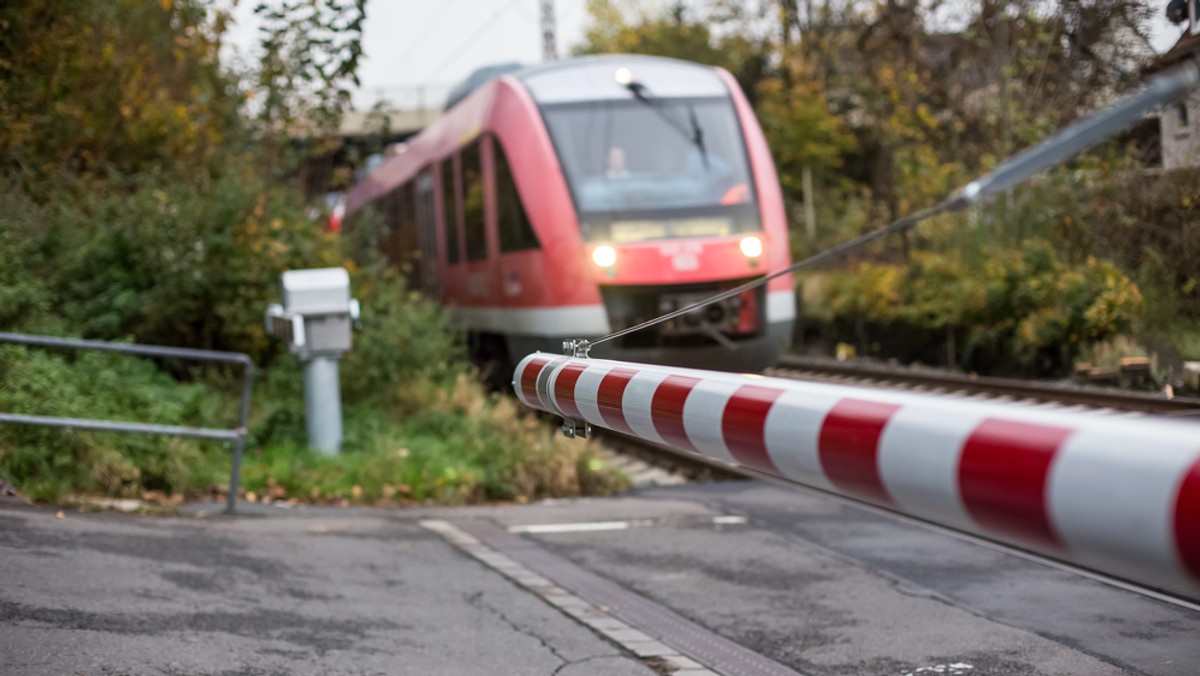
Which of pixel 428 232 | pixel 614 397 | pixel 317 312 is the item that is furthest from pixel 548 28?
pixel 614 397

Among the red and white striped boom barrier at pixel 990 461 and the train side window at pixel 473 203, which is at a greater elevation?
the train side window at pixel 473 203

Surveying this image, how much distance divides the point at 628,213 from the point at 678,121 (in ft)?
3.90

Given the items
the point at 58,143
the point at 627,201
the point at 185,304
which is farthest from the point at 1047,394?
the point at 58,143

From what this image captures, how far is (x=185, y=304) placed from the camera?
1098 centimetres

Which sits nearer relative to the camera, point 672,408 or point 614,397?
point 672,408

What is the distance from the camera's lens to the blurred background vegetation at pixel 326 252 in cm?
912

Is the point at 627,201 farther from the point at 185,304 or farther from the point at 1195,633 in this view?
the point at 1195,633

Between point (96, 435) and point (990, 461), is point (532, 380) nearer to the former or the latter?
point (990, 461)

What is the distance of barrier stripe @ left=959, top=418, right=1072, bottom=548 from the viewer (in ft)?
5.86

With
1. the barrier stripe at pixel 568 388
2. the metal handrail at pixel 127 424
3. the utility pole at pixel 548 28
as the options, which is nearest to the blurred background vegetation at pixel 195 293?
the metal handrail at pixel 127 424

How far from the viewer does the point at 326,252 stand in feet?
39.4

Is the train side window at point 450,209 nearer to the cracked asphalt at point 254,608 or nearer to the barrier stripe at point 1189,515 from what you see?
the cracked asphalt at point 254,608

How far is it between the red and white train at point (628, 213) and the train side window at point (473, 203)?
5 cm

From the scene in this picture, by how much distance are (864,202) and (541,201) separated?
15059mm
